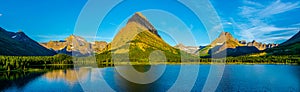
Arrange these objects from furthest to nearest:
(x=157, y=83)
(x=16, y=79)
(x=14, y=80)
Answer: (x=16, y=79), (x=14, y=80), (x=157, y=83)

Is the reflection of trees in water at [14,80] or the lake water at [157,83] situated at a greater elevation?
the reflection of trees in water at [14,80]

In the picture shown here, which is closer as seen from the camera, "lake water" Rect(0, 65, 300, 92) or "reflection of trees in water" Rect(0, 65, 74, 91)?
"lake water" Rect(0, 65, 300, 92)

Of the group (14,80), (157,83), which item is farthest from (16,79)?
(157,83)

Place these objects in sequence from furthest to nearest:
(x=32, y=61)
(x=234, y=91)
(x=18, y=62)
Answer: (x=32, y=61) < (x=18, y=62) < (x=234, y=91)

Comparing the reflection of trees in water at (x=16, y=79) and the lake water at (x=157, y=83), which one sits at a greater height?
the reflection of trees in water at (x=16, y=79)

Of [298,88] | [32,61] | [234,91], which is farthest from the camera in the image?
[32,61]

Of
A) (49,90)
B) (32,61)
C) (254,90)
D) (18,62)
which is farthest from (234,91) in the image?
(32,61)

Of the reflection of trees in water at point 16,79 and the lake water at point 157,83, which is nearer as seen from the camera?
the lake water at point 157,83

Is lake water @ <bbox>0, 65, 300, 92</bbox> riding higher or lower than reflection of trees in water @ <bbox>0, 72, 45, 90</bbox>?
lower

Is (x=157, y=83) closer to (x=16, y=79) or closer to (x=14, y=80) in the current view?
(x=14, y=80)

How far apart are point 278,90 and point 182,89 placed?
21241 mm

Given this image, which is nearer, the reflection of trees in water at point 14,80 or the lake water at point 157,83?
the lake water at point 157,83

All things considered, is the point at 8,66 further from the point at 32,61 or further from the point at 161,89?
the point at 161,89

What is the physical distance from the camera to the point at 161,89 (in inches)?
2581
